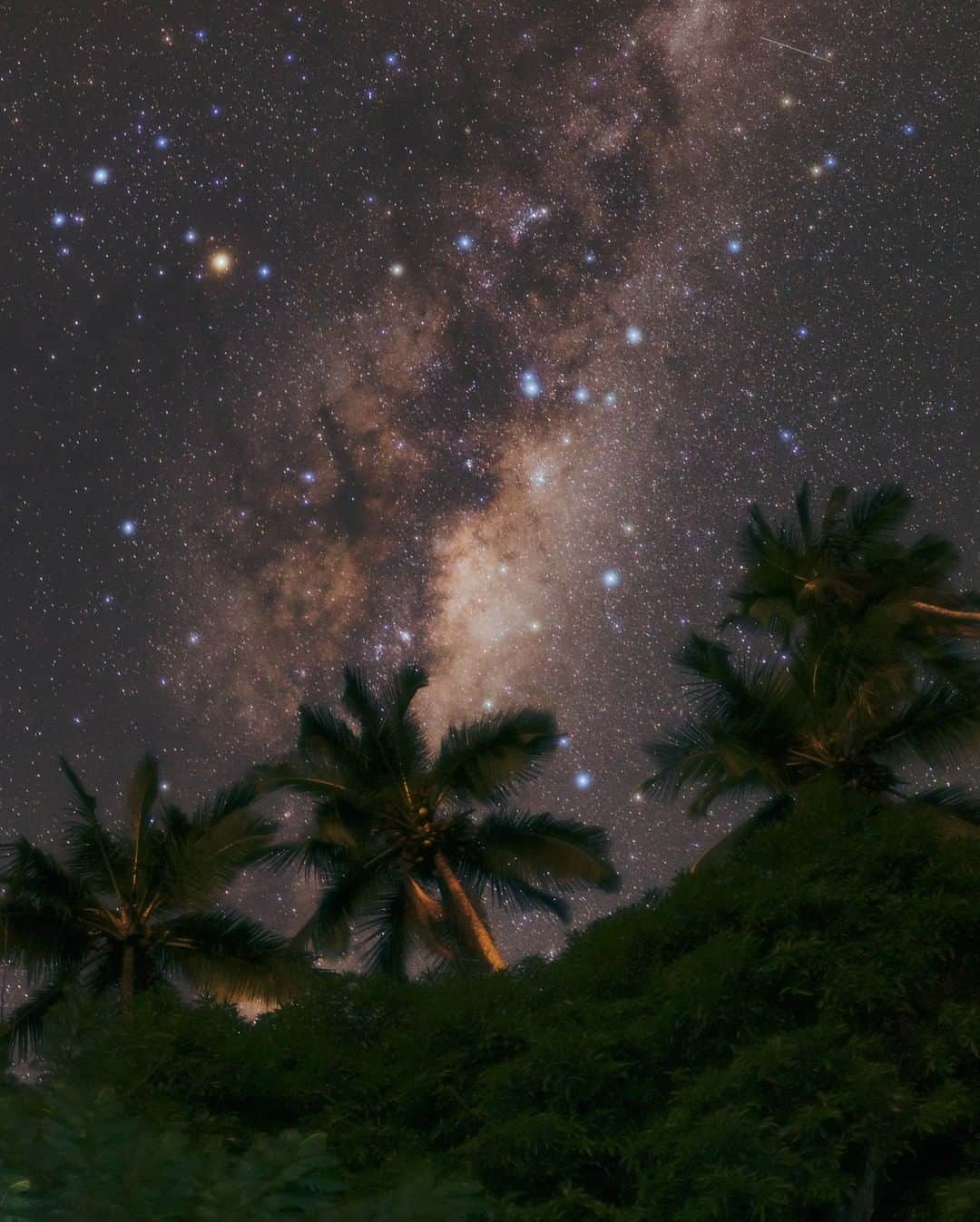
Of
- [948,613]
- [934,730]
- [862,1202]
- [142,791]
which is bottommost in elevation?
[862,1202]

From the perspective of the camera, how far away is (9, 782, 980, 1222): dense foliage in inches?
304

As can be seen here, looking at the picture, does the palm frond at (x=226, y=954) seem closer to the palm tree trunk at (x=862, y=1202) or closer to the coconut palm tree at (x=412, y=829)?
the coconut palm tree at (x=412, y=829)

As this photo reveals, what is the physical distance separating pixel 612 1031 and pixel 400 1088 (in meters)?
1.63

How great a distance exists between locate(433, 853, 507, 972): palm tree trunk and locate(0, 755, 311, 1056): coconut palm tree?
8.09 feet

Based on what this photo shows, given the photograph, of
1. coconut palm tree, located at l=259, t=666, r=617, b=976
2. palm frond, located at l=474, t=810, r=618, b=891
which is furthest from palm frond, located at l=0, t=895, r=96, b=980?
palm frond, located at l=474, t=810, r=618, b=891

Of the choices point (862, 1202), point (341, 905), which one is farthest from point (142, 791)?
point (862, 1202)

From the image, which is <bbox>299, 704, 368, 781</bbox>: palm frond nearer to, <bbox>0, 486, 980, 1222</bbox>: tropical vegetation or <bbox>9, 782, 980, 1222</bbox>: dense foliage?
<bbox>0, 486, 980, 1222</bbox>: tropical vegetation

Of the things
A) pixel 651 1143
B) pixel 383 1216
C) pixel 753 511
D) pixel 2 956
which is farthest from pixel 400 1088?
pixel 753 511

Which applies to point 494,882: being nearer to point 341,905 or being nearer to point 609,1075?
point 341,905

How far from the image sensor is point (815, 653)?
18953 mm

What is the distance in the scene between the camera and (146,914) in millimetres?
20375

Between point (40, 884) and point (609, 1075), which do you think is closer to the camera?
point (609, 1075)

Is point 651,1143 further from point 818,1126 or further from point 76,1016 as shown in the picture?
point 76,1016

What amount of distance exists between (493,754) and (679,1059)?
12.6 meters
